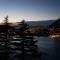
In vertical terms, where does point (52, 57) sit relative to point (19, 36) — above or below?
below

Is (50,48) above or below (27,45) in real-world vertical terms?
below

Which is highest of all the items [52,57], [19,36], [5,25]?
[5,25]

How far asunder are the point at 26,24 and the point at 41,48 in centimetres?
98

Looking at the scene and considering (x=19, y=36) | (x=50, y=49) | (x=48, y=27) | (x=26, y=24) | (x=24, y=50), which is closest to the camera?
(x=48, y=27)

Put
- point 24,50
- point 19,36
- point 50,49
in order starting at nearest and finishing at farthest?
point 19,36, point 24,50, point 50,49

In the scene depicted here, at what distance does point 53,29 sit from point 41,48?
41.7 inches

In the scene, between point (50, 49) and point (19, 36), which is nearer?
point (19, 36)

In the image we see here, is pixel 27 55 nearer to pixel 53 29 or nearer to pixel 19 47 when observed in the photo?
pixel 19 47

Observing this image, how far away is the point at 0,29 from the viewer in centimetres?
413

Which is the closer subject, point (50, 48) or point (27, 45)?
point (27, 45)

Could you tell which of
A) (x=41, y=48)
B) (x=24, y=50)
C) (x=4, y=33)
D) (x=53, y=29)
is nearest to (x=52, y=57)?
(x=41, y=48)

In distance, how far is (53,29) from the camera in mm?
3609

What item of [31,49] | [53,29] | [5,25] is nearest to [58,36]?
[53,29]

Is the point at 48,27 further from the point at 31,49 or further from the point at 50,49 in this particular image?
the point at 50,49
